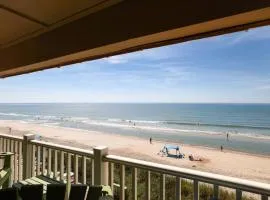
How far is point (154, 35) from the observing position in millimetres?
1863

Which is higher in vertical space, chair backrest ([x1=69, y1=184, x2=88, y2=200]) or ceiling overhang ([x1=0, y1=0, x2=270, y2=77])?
ceiling overhang ([x1=0, y1=0, x2=270, y2=77])

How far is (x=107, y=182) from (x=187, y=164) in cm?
1522

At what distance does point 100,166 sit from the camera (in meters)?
2.61

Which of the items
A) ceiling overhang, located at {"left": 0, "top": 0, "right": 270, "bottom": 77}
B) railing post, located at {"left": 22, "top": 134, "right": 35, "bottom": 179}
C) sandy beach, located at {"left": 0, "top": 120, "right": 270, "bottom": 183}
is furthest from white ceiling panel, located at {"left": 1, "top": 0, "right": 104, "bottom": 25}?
sandy beach, located at {"left": 0, "top": 120, "right": 270, "bottom": 183}

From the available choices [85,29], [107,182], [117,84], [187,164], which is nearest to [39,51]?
[85,29]

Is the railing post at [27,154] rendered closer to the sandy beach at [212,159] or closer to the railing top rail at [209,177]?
the railing top rail at [209,177]

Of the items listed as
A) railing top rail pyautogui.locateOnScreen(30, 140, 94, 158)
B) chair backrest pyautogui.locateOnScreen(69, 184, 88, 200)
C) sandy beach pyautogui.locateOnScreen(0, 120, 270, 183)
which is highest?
chair backrest pyautogui.locateOnScreen(69, 184, 88, 200)

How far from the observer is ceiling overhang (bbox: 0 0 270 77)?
1.51 meters

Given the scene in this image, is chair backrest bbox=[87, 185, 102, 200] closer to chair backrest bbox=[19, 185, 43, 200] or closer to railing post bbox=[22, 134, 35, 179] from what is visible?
chair backrest bbox=[19, 185, 43, 200]

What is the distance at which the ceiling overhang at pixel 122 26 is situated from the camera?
151 centimetres

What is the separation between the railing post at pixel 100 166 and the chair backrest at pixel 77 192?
1.28m

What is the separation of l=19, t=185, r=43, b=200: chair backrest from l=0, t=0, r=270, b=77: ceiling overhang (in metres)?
1.11

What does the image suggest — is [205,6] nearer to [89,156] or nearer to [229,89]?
[89,156]

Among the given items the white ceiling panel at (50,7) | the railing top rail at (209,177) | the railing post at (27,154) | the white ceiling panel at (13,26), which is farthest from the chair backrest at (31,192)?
the railing post at (27,154)
